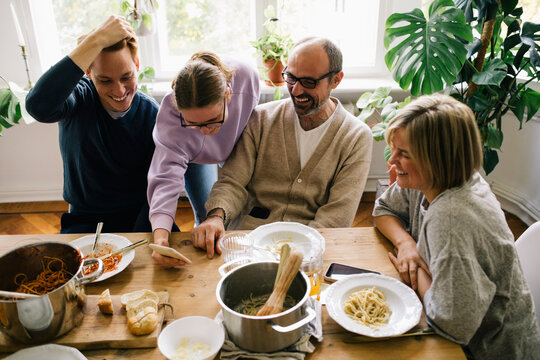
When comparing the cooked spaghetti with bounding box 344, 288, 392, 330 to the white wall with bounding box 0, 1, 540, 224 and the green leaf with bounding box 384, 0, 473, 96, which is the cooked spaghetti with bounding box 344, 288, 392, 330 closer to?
the green leaf with bounding box 384, 0, 473, 96

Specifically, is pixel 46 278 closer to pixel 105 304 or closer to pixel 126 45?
pixel 105 304

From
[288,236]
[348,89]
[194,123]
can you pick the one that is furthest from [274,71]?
Answer: [288,236]

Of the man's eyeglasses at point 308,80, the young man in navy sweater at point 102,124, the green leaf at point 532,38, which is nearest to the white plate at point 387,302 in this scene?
the man's eyeglasses at point 308,80

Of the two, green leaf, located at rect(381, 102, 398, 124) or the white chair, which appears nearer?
the white chair

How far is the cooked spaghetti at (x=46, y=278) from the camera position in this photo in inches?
41.3

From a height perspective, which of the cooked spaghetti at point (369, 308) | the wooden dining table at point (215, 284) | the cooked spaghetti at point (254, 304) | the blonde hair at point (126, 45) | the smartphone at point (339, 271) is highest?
the blonde hair at point (126, 45)

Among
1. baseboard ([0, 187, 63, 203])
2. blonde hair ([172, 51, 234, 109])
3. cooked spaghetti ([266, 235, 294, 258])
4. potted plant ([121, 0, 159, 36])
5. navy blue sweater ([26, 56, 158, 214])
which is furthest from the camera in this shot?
baseboard ([0, 187, 63, 203])

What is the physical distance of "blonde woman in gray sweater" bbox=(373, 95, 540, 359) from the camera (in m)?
0.99

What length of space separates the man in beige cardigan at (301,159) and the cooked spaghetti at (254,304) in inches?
21.8

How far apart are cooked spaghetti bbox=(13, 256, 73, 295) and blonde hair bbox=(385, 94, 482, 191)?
0.98 m

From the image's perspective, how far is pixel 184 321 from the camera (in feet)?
3.16

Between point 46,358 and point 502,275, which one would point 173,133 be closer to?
point 46,358

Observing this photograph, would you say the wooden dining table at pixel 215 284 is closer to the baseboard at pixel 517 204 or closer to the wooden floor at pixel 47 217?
the wooden floor at pixel 47 217

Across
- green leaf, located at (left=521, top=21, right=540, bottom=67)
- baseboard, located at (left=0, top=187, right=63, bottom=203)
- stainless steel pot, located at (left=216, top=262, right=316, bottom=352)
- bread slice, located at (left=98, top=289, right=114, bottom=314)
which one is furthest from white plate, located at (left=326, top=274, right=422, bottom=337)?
baseboard, located at (left=0, top=187, right=63, bottom=203)
